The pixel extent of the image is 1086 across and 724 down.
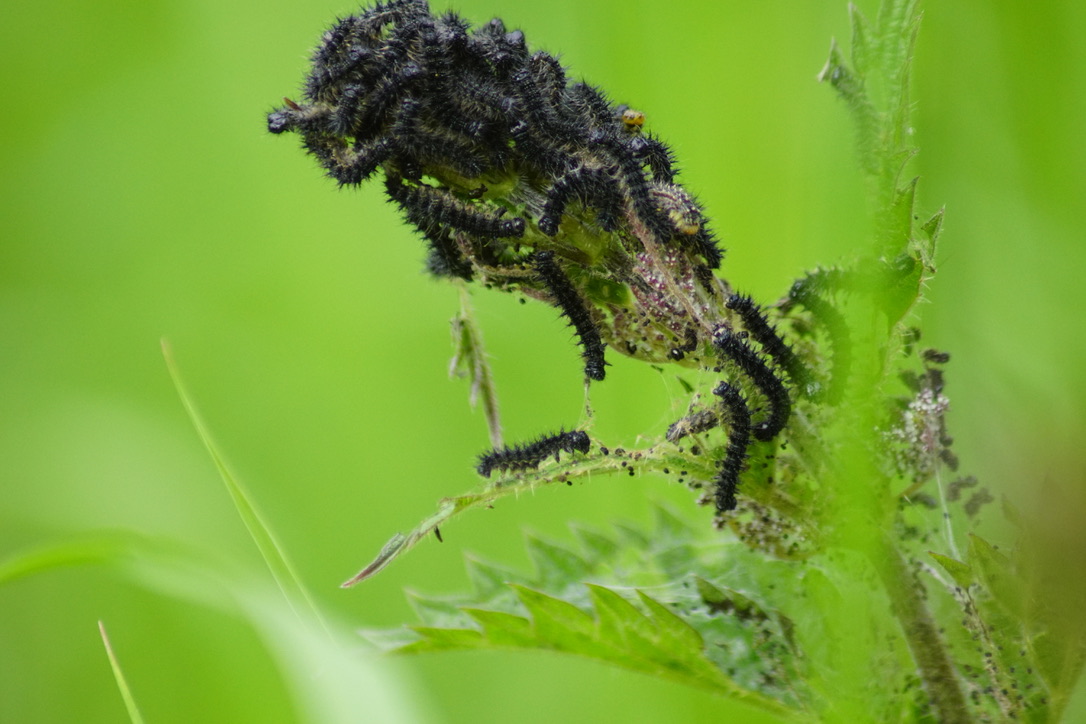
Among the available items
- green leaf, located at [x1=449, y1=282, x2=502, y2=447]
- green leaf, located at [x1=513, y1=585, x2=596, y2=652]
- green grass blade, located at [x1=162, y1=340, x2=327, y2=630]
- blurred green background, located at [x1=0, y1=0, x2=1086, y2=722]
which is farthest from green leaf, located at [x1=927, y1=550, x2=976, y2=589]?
blurred green background, located at [x1=0, y1=0, x2=1086, y2=722]

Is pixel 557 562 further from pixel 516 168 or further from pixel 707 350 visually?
pixel 516 168

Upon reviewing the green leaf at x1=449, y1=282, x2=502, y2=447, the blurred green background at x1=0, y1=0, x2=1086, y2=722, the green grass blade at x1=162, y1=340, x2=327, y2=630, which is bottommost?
the green grass blade at x1=162, y1=340, x2=327, y2=630

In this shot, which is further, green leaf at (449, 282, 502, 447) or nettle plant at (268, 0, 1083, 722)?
green leaf at (449, 282, 502, 447)

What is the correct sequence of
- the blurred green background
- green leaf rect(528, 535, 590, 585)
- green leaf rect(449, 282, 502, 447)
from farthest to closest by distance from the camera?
the blurred green background < green leaf rect(528, 535, 590, 585) < green leaf rect(449, 282, 502, 447)

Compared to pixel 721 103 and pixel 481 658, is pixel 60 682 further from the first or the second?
pixel 721 103

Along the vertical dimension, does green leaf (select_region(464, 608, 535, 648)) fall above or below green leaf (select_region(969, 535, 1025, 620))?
above

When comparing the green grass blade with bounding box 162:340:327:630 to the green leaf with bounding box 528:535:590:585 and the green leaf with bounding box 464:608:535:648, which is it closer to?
the green leaf with bounding box 464:608:535:648

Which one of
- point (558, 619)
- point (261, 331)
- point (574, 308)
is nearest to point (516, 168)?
point (574, 308)

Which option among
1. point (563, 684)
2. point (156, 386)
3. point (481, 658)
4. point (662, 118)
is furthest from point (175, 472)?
point (662, 118)
